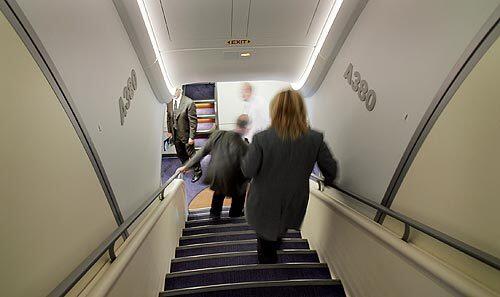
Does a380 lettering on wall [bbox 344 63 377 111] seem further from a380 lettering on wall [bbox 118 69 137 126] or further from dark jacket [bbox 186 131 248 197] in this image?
a380 lettering on wall [bbox 118 69 137 126]

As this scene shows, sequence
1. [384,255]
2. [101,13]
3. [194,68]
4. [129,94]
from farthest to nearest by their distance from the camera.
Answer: [194,68] < [129,94] < [101,13] < [384,255]

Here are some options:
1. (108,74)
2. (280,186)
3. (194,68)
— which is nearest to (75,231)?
(108,74)

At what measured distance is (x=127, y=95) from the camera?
2.16m

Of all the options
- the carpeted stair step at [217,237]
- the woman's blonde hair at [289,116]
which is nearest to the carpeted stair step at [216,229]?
the carpeted stair step at [217,237]

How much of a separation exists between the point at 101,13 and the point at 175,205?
1.89 meters

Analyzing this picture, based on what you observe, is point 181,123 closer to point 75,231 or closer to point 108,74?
point 108,74

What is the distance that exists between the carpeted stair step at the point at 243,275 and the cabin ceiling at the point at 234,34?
6.78ft

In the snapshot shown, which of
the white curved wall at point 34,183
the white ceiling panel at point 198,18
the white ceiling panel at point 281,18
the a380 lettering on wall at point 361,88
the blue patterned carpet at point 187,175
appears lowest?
the blue patterned carpet at point 187,175

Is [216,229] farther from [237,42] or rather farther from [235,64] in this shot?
[237,42]

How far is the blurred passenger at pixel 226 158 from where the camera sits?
118 inches

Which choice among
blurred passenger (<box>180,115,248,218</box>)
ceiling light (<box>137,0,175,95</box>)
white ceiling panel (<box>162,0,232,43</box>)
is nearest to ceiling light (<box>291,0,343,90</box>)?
white ceiling panel (<box>162,0,232,43</box>)

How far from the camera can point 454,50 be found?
1182 millimetres

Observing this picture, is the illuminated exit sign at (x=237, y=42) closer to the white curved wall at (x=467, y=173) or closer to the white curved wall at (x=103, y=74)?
the white curved wall at (x=103, y=74)

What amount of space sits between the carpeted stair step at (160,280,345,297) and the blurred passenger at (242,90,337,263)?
1.05 feet
